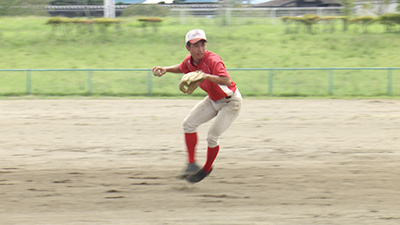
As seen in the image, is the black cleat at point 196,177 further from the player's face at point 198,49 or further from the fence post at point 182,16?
the fence post at point 182,16

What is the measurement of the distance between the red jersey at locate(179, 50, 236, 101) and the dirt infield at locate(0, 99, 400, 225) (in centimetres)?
117

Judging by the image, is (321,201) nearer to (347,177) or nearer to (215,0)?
(347,177)

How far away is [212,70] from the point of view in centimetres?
611

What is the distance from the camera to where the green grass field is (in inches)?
704

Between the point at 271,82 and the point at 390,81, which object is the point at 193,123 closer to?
the point at 271,82

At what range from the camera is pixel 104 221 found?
527 cm

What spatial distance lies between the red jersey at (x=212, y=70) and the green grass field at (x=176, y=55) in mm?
11245

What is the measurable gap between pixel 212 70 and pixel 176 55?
17.5 meters

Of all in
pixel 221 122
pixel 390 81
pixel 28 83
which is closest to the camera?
pixel 221 122

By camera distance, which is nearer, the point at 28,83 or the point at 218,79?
the point at 218,79

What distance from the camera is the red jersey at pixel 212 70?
607 centimetres

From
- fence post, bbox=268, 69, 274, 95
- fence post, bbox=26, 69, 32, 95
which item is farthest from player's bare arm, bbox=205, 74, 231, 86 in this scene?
fence post, bbox=26, 69, 32, 95

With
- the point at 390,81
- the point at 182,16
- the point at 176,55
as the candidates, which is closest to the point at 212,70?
the point at 390,81

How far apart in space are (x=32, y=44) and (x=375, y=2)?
20.6 meters
